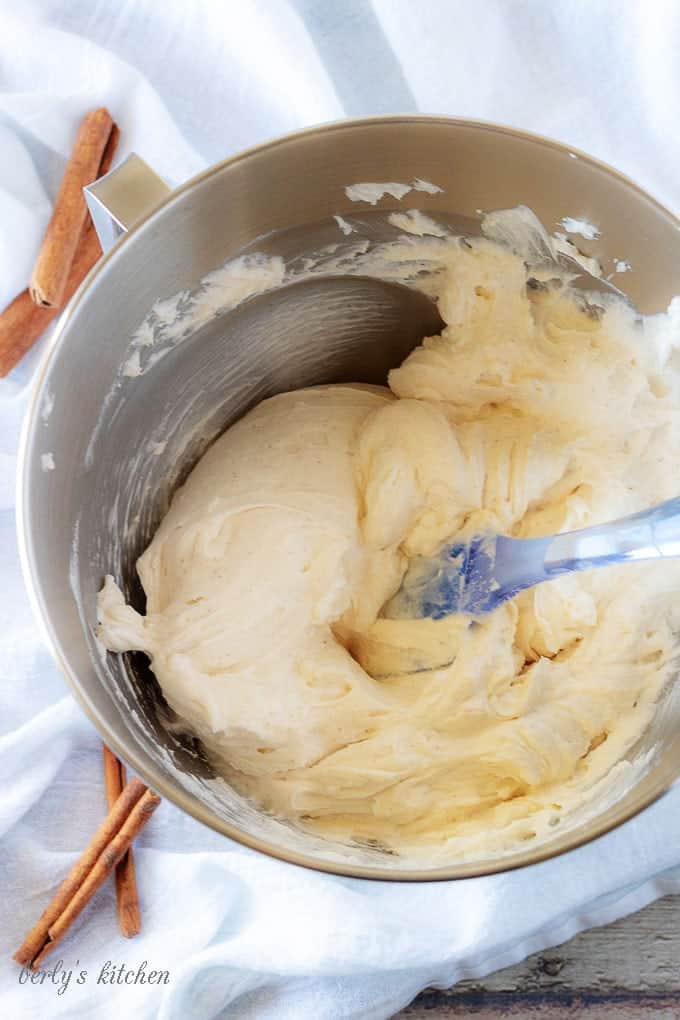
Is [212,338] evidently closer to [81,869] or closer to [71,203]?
[71,203]

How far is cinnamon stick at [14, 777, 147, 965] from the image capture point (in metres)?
1.57

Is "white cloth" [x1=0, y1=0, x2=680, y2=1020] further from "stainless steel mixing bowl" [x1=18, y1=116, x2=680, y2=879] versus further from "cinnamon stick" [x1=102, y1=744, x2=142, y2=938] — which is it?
"stainless steel mixing bowl" [x1=18, y1=116, x2=680, y2=879]

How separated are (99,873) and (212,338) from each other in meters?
0.88

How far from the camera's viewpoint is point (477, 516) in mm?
1503

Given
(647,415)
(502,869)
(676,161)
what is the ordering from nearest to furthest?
1. (502,869)
2. (647,415)
3. (676,161)

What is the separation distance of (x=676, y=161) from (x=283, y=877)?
53.5 inches

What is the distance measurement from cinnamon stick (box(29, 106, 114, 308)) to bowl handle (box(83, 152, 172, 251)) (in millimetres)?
511

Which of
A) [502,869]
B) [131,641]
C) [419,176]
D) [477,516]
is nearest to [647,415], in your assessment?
[477,516]

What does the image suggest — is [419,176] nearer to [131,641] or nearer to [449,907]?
[131,641]

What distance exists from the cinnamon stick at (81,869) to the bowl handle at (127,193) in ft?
2.98

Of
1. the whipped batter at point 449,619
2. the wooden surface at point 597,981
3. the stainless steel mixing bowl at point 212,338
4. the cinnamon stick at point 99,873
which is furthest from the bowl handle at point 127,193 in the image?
the wooden surface at point 597,981

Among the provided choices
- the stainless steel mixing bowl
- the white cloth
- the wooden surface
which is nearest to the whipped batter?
the stainless steel mixing bowl

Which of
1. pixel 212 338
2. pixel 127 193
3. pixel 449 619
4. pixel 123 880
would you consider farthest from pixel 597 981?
pixel 127 193

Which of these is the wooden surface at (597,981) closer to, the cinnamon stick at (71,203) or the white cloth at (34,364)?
the white cloth at (34,364)
